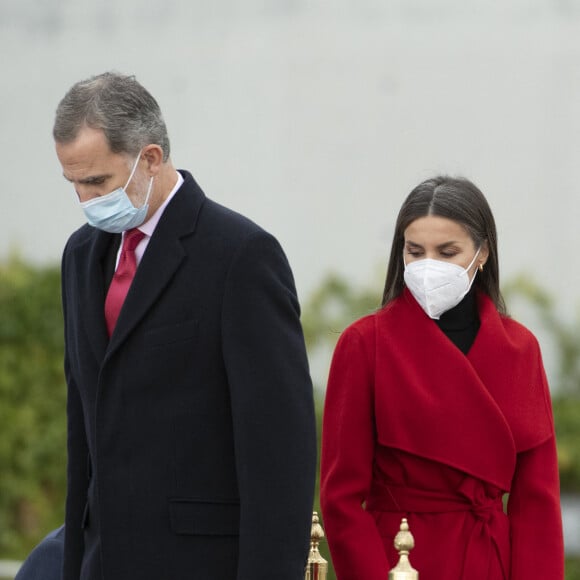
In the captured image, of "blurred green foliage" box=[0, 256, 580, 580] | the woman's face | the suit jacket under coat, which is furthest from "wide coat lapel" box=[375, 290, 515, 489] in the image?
"blurred green foliage" box=[0, 256, 580, 580]

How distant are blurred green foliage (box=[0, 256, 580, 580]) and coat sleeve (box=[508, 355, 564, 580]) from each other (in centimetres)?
280

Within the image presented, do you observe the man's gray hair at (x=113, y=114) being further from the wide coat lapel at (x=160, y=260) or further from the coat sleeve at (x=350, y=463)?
the coat sleeve at (x=350, y=463)

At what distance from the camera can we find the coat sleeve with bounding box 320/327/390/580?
10.6 ft

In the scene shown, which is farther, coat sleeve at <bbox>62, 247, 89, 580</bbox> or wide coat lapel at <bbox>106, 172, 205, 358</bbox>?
coat sleeve at <bbox>62, 247, 89, 580</bbox>

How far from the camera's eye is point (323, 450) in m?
3.39

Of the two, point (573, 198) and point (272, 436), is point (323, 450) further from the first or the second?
point (573, 198)

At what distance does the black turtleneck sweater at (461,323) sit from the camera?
3.51m

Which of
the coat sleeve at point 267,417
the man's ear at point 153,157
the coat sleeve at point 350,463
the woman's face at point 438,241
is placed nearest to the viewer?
the coat sleeve at point 267,417

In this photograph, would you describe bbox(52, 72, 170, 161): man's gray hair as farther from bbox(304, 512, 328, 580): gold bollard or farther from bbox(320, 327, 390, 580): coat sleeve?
bbox(304, 512, 328, 580): gold bollard

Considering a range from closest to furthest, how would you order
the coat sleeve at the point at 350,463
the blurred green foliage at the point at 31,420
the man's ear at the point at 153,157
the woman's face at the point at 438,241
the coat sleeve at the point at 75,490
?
1. the man's ear at the point at 153,157
2. the coat sleeve at the point at 75,490
3. the coat sleeve at the point at 350,463
4. the woman's face at the point at 438,241
5. the blurred green foliage at the point at 31,420

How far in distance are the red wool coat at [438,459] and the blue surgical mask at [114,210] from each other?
0.75 m

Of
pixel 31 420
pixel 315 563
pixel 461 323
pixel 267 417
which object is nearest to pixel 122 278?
pixel 267 417

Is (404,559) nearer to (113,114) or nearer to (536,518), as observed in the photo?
(536,518)

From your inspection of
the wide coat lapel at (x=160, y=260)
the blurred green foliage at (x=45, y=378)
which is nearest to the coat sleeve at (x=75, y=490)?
the wide coat lapel at (x=160, y=260)
